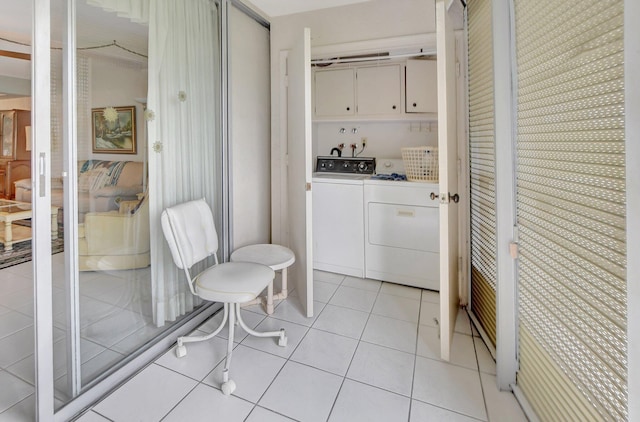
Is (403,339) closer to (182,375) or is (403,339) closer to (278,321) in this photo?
(278,321)

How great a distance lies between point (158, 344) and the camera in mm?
1965

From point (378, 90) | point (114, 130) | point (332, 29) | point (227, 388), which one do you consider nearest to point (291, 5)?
point (332, 29)

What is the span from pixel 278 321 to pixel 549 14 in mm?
2223

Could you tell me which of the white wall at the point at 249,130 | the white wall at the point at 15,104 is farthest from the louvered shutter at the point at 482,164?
the white wall at the point at 15,104

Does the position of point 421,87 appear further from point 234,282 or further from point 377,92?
point 234,282

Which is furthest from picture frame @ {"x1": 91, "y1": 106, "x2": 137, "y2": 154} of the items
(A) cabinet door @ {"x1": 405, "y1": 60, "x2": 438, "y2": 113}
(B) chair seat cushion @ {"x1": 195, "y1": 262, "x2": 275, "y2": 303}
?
(A) cabinet door @ {"x1": 405, "y1": 60, "x2": 438, "y2": 113}

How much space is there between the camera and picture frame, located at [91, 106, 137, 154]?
5.26 ft

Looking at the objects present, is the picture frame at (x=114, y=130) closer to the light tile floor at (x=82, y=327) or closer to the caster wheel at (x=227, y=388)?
the light tile floor at (x=82, y=327)

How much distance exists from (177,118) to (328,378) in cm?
181

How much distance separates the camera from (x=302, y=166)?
2.37 m

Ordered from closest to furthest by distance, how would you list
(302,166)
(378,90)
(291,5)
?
1. (302,166)
2. (291,5)
3. (378,90)

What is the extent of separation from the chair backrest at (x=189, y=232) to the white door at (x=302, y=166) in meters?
0.65

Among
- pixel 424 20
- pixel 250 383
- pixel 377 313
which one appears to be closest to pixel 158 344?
pixel 250 383

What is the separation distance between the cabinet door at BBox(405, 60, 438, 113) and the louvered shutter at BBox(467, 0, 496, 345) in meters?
0.84
